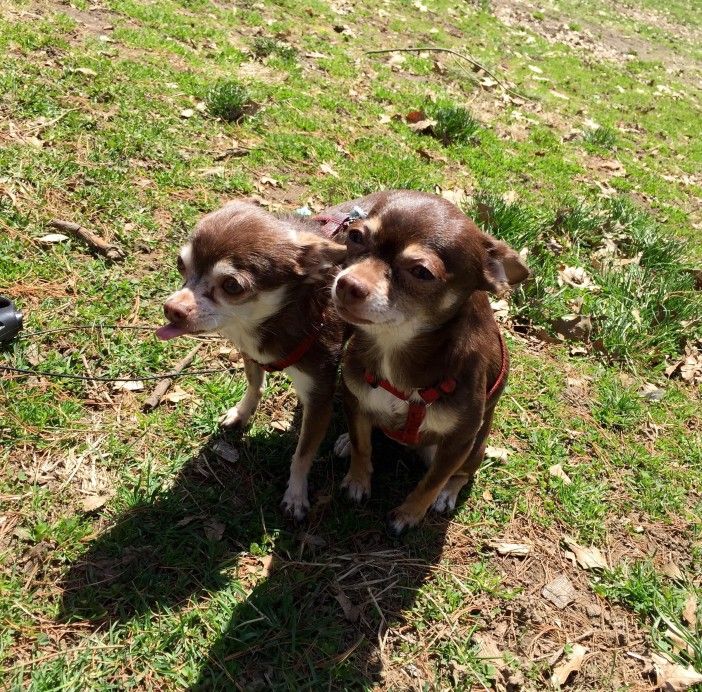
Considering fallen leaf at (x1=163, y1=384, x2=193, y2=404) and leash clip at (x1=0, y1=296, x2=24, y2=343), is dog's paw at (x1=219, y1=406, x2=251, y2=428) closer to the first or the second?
fallen leaf at (x1=163, y1=384, x2=193, y2=404)

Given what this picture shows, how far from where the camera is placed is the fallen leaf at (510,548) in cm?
329

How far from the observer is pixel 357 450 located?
10.4 ft

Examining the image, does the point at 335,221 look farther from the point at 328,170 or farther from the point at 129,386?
the point at 328,170

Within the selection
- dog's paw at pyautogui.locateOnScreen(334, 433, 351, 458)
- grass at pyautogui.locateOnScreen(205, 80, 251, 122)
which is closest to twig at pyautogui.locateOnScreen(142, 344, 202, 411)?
dog's paw at pyautogui.locateOnScreen(334, 433, 351, 458)

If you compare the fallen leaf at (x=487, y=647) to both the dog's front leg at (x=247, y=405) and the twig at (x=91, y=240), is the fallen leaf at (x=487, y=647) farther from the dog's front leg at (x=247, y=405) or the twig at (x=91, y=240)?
the twig at (x=91, y=240)

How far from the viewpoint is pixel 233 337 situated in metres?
2.98

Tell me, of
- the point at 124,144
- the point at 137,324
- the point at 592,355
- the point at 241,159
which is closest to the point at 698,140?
the point at 592,355

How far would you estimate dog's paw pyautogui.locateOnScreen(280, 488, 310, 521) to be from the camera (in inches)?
124

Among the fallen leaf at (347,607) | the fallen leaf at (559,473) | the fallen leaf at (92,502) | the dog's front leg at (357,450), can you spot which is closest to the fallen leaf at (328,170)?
the dog's front leg at (357,450)

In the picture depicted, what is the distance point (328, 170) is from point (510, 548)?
154 inches

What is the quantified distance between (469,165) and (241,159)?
8.68 feet

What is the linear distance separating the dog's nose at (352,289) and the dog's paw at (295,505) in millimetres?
1328

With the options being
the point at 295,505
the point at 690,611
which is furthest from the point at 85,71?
the point at 690,611

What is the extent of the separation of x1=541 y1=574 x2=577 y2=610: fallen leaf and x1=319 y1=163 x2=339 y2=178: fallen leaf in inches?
160
